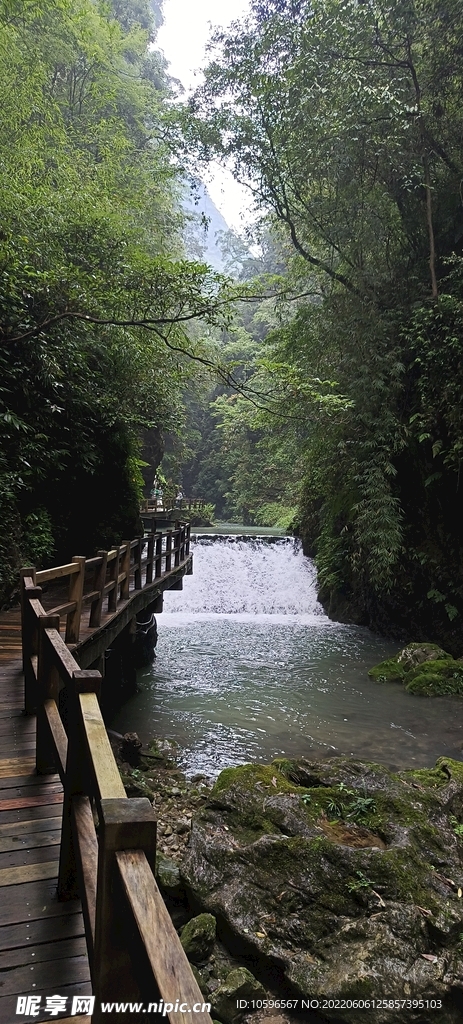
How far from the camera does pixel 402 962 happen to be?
3232mm

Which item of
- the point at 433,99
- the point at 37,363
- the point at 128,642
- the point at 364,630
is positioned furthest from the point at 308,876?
Result: the point at 433,99

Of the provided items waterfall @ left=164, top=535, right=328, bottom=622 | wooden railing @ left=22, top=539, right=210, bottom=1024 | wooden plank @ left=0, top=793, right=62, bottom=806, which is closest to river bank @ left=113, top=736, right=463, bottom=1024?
wooden plank @ left=0, top=793, right=62, bottom=806

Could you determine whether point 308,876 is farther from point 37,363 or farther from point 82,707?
point 37,363

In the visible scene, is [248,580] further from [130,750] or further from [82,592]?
[82,592]

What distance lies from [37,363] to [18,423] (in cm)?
147

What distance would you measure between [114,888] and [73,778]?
1018mm

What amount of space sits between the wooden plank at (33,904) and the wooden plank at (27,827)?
369 millimetres

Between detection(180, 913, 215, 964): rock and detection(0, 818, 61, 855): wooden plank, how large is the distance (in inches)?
57.2

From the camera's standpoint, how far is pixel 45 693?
3.24 metres

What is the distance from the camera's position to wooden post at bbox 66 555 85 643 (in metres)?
5.29

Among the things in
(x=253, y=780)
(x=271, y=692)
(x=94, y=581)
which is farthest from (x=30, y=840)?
(x=271, y=692)

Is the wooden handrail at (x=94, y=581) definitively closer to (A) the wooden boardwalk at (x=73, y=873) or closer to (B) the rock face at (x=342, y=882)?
(A) the wooden boardwalk at (x=73, y=873)

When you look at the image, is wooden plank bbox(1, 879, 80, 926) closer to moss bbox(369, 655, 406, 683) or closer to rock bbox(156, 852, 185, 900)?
rock bbox(156, 852, 185, 900)

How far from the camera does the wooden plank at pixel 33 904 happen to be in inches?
86.0
